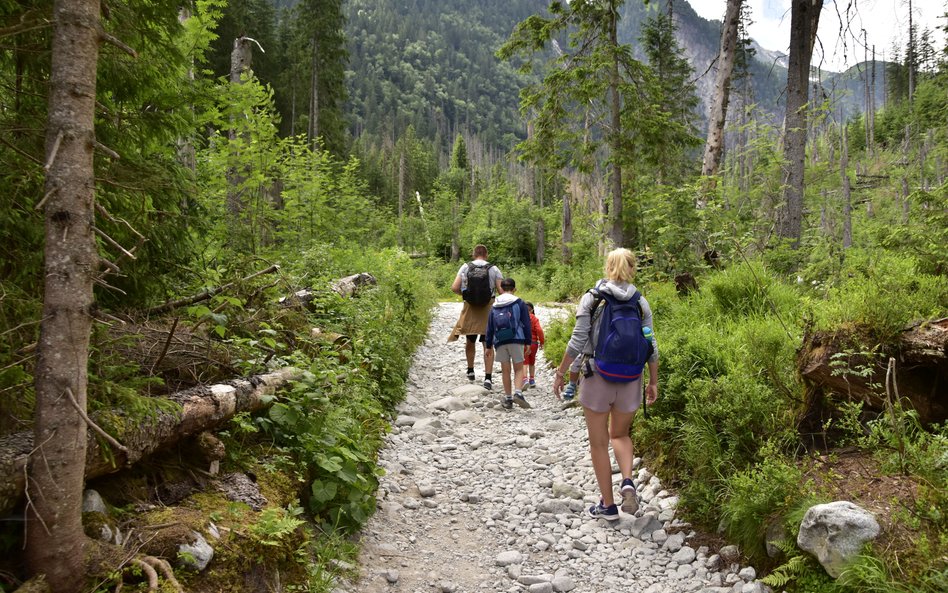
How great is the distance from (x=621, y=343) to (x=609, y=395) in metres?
0.49

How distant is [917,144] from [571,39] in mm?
45895

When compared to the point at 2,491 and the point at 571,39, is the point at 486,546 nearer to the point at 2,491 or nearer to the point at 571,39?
the point at 2,491

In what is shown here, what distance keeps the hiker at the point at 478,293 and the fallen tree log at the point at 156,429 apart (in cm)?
477

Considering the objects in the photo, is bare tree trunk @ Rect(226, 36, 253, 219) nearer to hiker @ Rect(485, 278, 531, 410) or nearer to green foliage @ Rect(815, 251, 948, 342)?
hiker @ Rect(485, 278, 531, 410)

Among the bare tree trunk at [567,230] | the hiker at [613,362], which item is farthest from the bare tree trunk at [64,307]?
the bare tree trunk at [567,230]

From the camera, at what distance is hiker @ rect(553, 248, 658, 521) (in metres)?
4.35

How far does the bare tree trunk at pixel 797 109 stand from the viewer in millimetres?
8875

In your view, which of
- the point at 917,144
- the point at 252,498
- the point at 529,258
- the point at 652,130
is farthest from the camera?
the point at 917,144

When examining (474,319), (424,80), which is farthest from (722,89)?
(424,80)

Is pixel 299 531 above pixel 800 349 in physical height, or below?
below

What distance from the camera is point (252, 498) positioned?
338cm

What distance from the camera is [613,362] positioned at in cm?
435

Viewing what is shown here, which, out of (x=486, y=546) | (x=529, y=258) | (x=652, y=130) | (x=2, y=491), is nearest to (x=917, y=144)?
(x=529, y=258)

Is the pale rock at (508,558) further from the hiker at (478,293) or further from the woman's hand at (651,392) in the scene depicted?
the hiker at (478,293)
